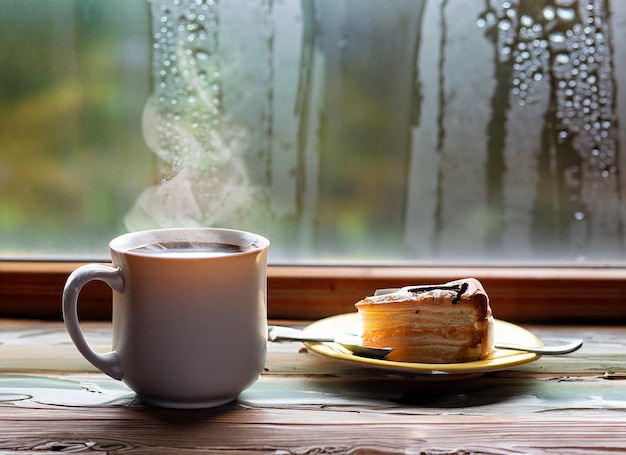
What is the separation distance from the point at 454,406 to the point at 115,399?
0.33 m

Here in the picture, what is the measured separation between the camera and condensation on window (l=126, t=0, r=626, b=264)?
1.13 meters

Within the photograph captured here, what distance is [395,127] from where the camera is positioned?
1148mm

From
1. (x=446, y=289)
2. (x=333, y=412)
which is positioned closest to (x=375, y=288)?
(x=446, y=289)

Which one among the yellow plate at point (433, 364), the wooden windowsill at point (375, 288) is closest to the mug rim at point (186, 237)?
the yellow plate at point (433, 364)

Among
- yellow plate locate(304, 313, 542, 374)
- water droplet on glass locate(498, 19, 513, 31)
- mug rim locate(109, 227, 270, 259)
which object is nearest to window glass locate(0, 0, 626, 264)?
water droplet on glass locate(498, 19, 513, 31)

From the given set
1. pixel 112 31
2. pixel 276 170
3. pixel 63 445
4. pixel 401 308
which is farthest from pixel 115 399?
pixel 112 31

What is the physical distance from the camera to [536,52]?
3.69 ft

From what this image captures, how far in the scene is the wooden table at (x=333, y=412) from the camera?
679 mm

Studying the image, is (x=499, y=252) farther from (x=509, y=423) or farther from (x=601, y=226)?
(x=509, y=423)

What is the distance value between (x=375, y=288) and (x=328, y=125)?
250mm

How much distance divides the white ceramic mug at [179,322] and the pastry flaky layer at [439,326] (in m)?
0.16

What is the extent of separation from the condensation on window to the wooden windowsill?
0.07 m

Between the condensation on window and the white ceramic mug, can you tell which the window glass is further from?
the white ceramic mug

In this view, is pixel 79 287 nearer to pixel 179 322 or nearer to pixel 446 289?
pixel 179 322
